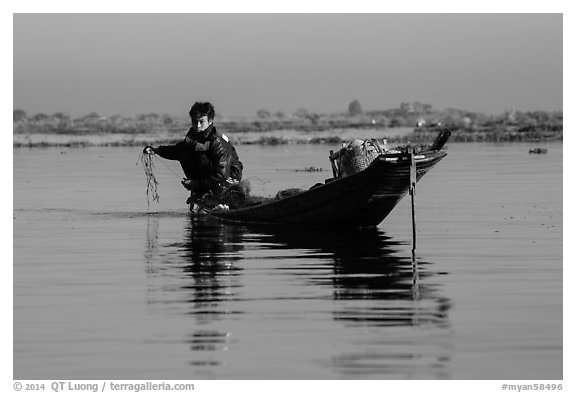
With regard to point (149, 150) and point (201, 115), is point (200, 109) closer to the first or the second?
point (201, 115)

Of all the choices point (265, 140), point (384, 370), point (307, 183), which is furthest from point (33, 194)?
point (265, 140)

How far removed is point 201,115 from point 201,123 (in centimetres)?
13

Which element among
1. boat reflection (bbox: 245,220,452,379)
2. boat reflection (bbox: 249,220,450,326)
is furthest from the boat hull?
boat reflection (bbox: 245,220,452,379)

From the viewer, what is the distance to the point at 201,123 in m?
18.8

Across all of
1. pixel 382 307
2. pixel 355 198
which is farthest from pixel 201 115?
pixel 382 307

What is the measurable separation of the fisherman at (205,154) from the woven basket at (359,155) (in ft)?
6.29

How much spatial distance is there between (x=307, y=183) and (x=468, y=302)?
14.8m

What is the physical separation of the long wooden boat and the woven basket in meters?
0.28

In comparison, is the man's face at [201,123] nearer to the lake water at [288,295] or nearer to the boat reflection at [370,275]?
the lake water at [288,295]

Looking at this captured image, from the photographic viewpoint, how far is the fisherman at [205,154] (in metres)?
18.8

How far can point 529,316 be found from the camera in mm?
11148

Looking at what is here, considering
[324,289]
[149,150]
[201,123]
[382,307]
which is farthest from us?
[149,150]

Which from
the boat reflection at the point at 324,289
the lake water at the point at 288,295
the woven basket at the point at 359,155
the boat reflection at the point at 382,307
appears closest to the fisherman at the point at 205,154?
the lake water at the point at 288,295
